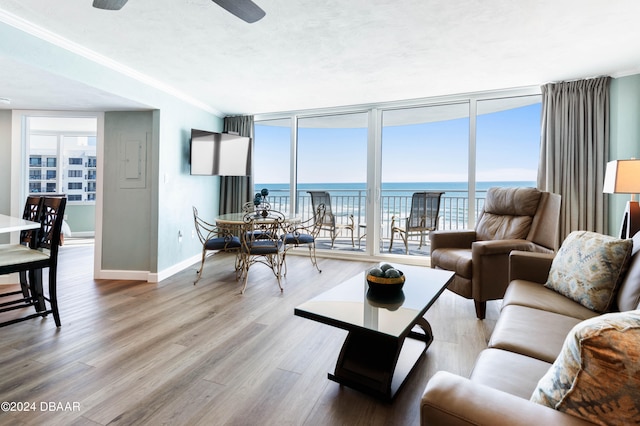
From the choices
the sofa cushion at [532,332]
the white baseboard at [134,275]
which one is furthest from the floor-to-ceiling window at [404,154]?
the sofa cushion at [532,332]

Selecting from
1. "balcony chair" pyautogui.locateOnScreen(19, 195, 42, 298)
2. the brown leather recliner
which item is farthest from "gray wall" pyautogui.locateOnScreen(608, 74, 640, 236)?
"balcony chair" pyautogui.locateOnScreen(19, 195, 42, 298)

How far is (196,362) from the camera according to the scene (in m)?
1.95

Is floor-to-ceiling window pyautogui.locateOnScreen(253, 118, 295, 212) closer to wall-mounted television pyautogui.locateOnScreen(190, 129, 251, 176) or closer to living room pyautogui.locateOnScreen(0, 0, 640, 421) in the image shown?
wall-mounted television pyautogui.locateOnScreen(190, 129, 251, 176)

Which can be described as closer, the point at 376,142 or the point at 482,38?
the point at 482,38

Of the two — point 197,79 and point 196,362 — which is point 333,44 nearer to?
point 197,79

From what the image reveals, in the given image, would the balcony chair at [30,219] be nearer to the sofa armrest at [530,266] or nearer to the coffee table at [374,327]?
the coffee table at [374,327]

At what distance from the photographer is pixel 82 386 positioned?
5.56 ft

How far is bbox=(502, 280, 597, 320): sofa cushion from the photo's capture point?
5.35ft

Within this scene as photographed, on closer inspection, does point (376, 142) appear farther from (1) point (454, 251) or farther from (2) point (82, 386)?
(2) point (82, 386)

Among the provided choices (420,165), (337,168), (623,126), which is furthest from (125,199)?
(420,165)

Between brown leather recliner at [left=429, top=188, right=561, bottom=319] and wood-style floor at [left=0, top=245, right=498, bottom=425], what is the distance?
0.98 feet

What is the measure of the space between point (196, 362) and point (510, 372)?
1.69 meters

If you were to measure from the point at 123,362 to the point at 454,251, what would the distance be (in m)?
2.82

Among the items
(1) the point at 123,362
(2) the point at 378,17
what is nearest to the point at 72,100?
(1) the point at 123,362
